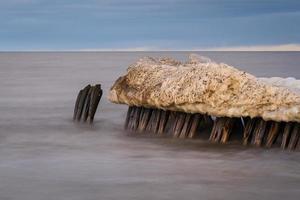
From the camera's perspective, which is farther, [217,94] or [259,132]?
[259,132]

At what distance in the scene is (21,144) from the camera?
13844mm

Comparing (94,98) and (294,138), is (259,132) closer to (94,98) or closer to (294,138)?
(294,138)

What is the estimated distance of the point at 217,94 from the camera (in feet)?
38.4

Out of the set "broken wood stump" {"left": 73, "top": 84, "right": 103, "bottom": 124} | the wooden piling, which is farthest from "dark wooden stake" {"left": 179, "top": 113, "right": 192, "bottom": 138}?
"broken wood stump" {"left": 73, "top": 84, "right": 103, "bottom": 124}

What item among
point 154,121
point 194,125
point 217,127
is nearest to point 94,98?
point 154,121

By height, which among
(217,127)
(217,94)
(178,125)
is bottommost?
(178,125)

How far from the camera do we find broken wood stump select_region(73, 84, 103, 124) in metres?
16.0

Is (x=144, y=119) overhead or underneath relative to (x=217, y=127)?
underneath

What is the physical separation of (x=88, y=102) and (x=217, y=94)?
5182mm

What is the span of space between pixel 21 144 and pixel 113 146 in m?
1.72

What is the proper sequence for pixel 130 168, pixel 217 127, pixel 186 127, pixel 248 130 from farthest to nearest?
1. pixel 186 127
2. pixel 217 127
3. pixel 248 130
4. pixel 130 168

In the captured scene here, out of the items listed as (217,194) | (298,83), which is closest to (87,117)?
(298,83)

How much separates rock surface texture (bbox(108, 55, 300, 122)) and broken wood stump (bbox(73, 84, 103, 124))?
2.62 meters

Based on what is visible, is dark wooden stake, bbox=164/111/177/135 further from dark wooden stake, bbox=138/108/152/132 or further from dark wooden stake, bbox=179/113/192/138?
dark wooden stake, bbox=138/108/152/132
